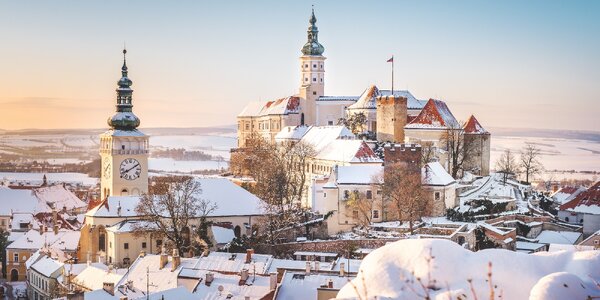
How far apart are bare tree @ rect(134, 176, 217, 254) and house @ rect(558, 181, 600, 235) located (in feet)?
71.2

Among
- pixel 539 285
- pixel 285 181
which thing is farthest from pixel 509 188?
pixel 539 285

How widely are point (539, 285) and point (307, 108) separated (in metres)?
71.3

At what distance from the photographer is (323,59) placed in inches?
3258

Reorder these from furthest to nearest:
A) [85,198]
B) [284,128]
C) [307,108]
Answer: [85,198]
[307,108]
[284,128]

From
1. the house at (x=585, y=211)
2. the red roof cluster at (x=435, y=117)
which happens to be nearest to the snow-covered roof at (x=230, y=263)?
the house at (x=585, y=211)

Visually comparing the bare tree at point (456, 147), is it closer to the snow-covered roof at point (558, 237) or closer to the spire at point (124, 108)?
the snow-covered roof at point (558, 237)

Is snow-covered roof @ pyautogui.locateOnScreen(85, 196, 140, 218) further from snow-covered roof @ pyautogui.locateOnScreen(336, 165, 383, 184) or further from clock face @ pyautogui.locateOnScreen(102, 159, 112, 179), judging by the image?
snow-covered roof @ pyautogui.locateOnScreen(336, 165, 383, 184)

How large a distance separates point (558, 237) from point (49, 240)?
35056mm

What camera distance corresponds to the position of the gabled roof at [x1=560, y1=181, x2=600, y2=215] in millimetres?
44219

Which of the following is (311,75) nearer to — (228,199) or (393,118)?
(393,118)

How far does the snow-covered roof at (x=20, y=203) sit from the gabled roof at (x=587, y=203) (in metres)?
48.0

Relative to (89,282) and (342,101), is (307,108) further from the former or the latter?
(89,282)

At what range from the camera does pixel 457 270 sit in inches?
469

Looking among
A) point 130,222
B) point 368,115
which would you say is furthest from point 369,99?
point 130,222
